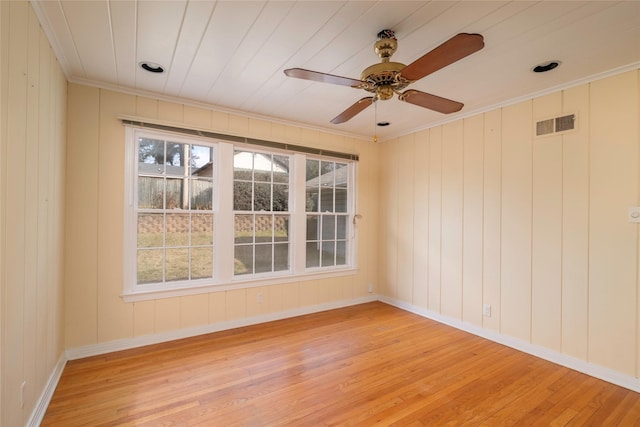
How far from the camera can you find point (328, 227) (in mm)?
4340

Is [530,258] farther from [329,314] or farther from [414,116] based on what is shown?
[329,314]

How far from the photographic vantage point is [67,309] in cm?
267

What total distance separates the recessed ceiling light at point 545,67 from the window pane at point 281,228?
301cm

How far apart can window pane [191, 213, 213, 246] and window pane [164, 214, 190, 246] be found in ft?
0.21

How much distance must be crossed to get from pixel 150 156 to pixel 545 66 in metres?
3.78

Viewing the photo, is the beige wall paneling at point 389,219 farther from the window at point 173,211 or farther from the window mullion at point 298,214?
the window at point 173,211

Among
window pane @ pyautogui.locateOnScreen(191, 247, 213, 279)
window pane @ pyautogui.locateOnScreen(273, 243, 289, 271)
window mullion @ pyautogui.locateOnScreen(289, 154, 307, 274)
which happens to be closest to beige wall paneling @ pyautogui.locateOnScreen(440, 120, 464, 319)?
window mullion @ pyautogui.locateOnScreen(289, 154, 307, 274)

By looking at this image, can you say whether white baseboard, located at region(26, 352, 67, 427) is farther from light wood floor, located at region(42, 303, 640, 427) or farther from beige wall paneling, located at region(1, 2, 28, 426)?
beige wall paneling, located at region(1, 2, 28, 426)

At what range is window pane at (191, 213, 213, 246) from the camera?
10.8 feet

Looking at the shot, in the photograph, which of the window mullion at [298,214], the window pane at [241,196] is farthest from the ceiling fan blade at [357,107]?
the window pane at [241,196]

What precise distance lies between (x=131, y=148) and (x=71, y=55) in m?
0.87

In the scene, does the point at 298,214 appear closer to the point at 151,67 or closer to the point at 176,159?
the point at 176,159

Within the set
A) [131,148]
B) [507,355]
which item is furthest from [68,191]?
[507,355]

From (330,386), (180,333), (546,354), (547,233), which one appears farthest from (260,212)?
(546,354)
